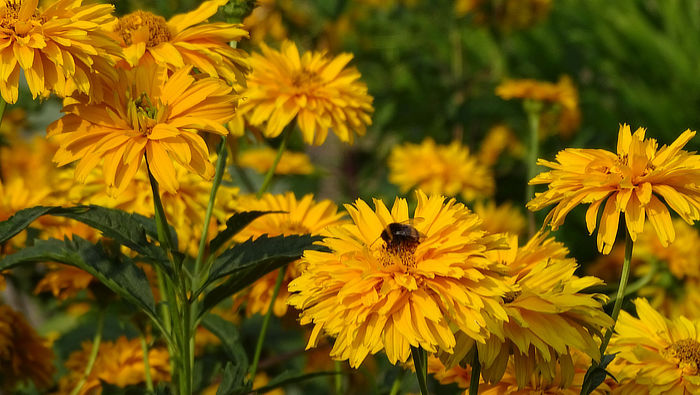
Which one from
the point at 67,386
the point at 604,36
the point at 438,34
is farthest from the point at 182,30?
the point at 604,36

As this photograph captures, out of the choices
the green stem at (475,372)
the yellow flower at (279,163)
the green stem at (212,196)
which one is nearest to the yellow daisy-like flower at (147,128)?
the green stem at (212,196)

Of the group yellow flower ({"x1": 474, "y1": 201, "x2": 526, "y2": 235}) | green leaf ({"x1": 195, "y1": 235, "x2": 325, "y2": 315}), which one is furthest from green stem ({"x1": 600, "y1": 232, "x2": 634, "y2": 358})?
yellow flower ({"x1": 474, "y1": 201, "x2": 526, "y2": 235})

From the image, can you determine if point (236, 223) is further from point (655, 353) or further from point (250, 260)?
point (655, 353)

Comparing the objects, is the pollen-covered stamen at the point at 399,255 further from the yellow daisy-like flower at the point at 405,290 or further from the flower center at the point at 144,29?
the flower center at the point at 144,29

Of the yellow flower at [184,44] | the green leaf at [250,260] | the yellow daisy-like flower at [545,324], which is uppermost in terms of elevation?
the yellow flower at [184,44]

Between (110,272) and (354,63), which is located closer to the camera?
(110,272)

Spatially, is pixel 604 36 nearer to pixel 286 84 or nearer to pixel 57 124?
pixel 286 84
